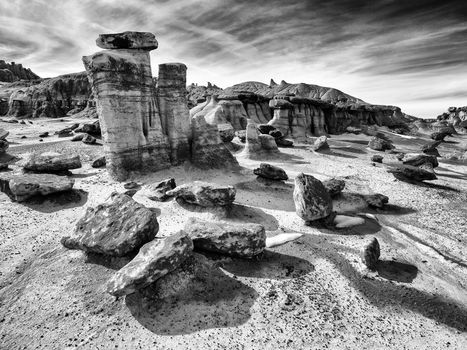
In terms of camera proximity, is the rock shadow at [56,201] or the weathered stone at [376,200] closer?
the rock shadow at [56,201]

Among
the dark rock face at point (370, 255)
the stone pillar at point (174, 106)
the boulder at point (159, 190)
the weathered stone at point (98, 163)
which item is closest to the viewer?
the dark rock face at point (370, 255)

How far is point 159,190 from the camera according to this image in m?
15.4

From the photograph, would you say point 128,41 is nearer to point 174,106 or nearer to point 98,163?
point 174,106

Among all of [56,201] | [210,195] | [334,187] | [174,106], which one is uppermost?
[174,106]

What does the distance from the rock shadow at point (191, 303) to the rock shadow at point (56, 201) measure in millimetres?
8691

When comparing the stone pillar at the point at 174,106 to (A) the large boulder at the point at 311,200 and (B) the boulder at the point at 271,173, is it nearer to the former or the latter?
(B) the boulder at the point at 271,173

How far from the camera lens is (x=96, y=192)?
1569 centimetres

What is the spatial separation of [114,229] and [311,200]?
29.6 feet

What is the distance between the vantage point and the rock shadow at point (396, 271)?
9816mm

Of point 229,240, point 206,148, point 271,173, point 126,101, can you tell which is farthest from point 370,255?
point 126,101

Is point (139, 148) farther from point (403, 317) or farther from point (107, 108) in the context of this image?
point (403, 317)

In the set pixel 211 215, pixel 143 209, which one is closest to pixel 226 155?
pixel 211 215

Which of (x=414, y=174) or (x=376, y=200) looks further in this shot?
(x=414, y=174)

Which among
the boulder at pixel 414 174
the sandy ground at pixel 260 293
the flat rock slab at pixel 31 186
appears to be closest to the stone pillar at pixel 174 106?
the sandy ground at pixel 260 293
